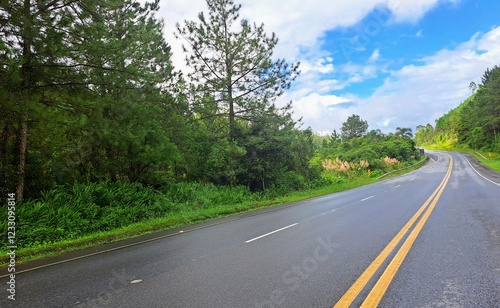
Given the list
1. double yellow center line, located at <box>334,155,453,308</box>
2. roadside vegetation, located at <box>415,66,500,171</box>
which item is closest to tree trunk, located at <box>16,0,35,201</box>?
double yellow center line, located at <box>334,155,453,308</box>

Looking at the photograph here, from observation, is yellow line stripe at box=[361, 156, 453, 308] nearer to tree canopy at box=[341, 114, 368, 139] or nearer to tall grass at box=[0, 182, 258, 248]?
tall grass at box=[0, 182, 258, 248]

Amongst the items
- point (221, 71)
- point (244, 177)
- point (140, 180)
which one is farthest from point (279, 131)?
point (140, 180)

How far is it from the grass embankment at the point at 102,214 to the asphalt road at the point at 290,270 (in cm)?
180

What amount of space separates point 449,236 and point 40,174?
1265 centimetres

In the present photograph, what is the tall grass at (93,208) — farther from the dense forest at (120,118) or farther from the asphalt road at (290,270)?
the asphalt road at (290,270)

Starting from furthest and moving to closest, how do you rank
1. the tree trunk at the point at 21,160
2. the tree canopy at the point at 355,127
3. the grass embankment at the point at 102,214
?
the tree canopy at the point at 355,127 < the tree trunk at the point at 21,160 < the grass embankment at the point at 102,214

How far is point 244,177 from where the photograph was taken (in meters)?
22.0

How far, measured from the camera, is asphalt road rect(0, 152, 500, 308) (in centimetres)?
402

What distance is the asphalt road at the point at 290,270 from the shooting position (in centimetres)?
402

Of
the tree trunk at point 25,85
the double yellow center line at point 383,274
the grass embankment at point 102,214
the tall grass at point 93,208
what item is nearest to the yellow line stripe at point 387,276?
the double yellow center line at point 383,274

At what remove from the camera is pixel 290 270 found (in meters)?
5.11

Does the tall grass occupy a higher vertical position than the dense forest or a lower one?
lower

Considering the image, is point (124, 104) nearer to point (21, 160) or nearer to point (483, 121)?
point (21, 160)

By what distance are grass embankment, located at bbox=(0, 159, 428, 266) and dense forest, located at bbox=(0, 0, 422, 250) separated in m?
0.05
